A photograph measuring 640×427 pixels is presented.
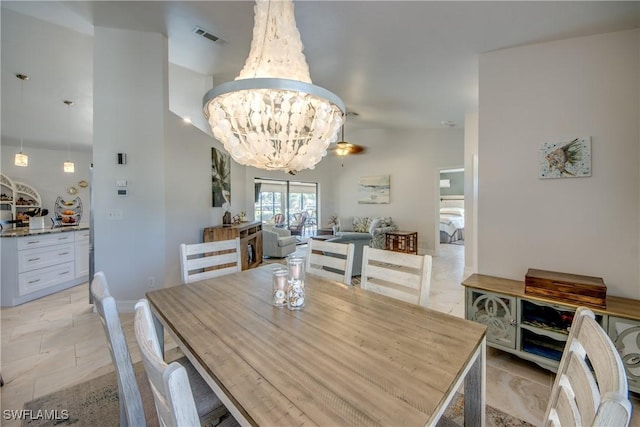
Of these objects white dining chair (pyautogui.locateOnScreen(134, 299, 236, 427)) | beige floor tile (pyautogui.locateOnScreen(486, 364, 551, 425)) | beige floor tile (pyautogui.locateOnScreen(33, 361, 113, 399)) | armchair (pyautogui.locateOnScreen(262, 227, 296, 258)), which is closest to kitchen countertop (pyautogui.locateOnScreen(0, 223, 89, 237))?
beige floor tile (pyautogui.locateOnScreen(33, 361, 113, 399))

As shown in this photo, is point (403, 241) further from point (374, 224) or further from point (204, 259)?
point (204, 259)

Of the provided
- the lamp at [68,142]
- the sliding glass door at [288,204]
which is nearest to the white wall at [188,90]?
the lamp at [68,142]

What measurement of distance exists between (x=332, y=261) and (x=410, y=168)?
5.56 m

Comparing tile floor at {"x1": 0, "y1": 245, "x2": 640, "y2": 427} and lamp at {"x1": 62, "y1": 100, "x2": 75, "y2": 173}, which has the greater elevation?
lamp at {"x1": 62, "y1": 100, "x2": 75, "y2": 173}

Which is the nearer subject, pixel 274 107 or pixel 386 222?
pixel 274 107

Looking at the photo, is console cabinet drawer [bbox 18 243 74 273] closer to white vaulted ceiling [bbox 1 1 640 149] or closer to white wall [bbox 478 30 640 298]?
white vaulted ceiling [bbox 1 1 640 149]

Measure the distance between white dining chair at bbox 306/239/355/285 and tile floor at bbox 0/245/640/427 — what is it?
50.3 inches

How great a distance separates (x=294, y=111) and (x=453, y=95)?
3553mm

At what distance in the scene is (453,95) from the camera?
158 inches

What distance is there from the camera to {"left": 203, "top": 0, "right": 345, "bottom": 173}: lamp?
1390 millimetres

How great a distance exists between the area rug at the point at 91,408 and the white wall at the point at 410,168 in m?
5.27

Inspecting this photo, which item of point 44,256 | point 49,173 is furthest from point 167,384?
point 49,173

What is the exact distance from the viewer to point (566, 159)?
2.34m

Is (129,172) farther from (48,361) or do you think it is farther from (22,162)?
(22,162)
